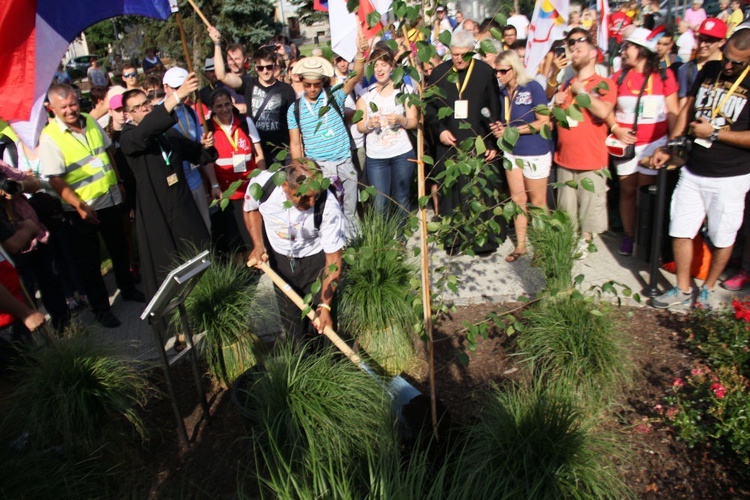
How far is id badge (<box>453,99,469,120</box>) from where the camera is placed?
545 centimetres

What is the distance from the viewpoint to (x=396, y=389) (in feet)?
11.7

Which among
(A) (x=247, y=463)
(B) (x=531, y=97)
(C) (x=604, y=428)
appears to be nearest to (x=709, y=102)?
(B) (x=531, y=97)

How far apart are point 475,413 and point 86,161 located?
3.77 m

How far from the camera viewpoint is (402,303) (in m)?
4.06

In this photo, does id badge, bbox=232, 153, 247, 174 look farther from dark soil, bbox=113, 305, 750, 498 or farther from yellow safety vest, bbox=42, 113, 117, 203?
dark soil, bbox=113, 305, 750, 498

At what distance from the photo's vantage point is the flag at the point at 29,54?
12.0 ft

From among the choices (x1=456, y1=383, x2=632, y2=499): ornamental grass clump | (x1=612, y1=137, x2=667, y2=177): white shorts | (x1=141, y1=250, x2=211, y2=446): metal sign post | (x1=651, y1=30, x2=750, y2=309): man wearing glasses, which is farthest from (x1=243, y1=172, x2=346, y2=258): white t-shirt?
(x1=612, y1=137, x2=667, y2=177): white shorts

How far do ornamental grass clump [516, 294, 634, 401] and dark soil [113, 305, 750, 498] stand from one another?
0.55 ft

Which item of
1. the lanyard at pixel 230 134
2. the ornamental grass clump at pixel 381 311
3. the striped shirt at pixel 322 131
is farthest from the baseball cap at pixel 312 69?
the ornamental grass clump at pixel 381 311

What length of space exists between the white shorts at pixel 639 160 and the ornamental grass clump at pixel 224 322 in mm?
3719

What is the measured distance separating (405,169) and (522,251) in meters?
1.47

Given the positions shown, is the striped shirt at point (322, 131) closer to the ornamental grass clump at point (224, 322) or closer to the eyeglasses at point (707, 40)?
the ornamental grass clump at point (224, 322)

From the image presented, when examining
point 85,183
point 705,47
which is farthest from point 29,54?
point 705,47

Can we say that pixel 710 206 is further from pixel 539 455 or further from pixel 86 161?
pixel 86 161
